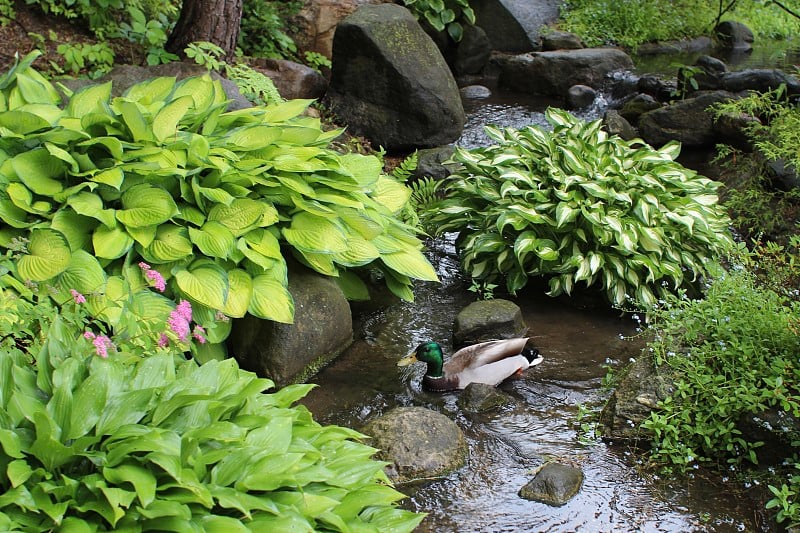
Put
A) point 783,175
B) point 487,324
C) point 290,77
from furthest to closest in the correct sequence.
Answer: point 290,77, point 783,175, point 487,324

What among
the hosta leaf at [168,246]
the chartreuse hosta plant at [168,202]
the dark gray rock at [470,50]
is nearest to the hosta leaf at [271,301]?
the chartreuse hosta plant at [168,202]

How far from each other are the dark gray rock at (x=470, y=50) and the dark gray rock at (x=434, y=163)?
4.59 m

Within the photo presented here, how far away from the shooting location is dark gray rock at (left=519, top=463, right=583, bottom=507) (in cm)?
411

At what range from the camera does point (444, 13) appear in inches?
500

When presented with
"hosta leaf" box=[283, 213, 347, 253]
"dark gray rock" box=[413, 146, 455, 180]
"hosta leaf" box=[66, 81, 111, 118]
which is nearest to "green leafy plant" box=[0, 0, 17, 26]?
"hosta leaf" box=[66, 81, 111, 118]

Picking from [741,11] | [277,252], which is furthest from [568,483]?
[741,11]

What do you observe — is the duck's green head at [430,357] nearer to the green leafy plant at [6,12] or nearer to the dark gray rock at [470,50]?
the green leafy plant at [6,12]

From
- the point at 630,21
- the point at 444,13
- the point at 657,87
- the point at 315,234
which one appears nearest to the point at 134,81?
the point at 315,234

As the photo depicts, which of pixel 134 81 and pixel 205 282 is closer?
pixel 205 282

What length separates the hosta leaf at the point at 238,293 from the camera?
4688 mm

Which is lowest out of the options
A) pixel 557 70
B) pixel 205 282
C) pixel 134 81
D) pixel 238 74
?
pixel 205 282

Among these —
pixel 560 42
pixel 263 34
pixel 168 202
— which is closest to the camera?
pixel 168 202

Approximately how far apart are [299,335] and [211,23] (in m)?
4.28

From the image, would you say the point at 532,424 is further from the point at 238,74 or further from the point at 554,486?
the point at 238,74
